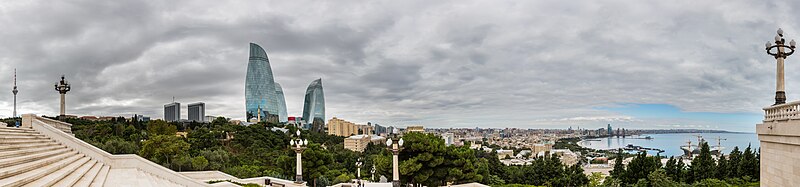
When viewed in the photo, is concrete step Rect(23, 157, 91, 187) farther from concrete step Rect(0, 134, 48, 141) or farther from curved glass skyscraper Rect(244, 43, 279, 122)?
curved glass skyscraper Rect(244, 43, 279, 122)

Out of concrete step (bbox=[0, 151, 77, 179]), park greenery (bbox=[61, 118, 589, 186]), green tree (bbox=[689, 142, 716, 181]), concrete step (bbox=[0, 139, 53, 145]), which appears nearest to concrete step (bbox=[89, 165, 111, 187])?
concrete step (bbox=[0, 151, 77, 179])

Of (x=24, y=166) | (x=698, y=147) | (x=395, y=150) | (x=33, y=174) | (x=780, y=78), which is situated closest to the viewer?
(x=33, y=174)

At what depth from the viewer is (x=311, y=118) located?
109m

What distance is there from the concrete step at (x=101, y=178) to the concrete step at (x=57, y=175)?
0.38 metres

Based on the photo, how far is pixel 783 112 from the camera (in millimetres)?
8594

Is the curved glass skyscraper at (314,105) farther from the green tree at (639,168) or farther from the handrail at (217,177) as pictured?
the handrail at (217,177)

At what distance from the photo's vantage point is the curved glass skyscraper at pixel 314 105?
10856 centimetres

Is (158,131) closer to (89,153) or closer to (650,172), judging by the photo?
(89,153)

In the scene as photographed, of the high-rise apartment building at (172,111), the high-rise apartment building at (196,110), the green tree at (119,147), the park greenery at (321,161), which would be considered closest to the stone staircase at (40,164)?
the park greenery at (321,161)

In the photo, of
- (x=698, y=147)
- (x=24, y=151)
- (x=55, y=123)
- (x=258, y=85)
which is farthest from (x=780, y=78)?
(x=698, y=147)

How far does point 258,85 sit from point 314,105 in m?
→ 25.8

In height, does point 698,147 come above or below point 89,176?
below

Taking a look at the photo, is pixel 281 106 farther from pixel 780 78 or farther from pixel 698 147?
pixel 780 78

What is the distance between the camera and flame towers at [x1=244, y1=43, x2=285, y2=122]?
271 feet
